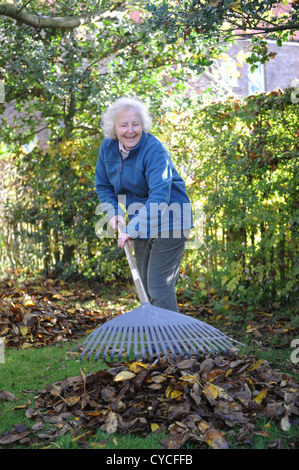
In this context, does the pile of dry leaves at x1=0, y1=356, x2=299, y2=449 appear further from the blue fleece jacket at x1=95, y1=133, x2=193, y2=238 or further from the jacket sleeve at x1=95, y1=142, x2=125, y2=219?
the jacket sleeve at x1=95, y1=142, x2=125, y2=219

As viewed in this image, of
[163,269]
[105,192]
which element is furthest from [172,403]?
[105,192]

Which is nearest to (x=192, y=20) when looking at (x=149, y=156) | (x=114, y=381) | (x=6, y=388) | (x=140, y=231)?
(x=149, y=156)

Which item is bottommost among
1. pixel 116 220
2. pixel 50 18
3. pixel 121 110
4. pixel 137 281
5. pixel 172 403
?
pixel 172 403

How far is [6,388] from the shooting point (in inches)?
136

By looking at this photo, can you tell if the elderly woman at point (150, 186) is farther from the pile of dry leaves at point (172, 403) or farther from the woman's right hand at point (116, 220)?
the pile of dry leaves at point (172, 403)

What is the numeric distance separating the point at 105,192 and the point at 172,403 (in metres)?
1.81

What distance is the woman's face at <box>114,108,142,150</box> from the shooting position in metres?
3.53

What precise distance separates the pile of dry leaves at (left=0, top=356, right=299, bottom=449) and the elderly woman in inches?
25.9

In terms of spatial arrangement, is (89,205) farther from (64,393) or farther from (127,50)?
(64,393)

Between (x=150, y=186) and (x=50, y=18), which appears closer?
(x=150, y=186)

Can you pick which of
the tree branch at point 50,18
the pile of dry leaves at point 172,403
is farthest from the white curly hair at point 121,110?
the tree branch at point 50,18

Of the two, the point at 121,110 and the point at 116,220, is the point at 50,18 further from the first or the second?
the point at 116,220

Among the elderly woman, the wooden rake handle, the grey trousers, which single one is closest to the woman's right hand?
the elderly woman

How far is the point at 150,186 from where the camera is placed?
3.38 meters
